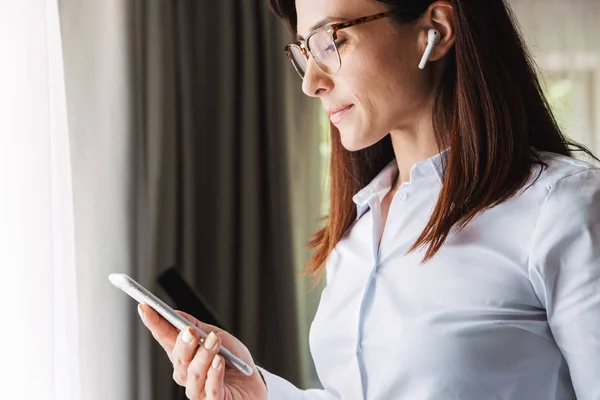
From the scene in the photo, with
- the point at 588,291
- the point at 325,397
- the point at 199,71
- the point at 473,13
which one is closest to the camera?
the point at 588,291

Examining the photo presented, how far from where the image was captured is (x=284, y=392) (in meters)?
1.21

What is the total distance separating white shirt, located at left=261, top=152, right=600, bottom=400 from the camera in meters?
0.89

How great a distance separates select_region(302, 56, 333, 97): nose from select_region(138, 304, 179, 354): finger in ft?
1.30

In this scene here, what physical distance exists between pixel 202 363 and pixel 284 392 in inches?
10.9

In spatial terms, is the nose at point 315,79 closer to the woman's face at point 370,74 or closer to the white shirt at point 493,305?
the woman's face at point 370,74

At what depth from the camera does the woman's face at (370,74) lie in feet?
3.48

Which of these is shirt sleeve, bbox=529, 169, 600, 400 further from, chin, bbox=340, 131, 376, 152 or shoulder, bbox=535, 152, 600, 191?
chin, bbox=340, 131, 376, 152

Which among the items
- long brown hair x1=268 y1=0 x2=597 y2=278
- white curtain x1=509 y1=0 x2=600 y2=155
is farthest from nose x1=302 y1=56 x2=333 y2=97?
white curtain x1=509 y1=0 x2=600 y2=155

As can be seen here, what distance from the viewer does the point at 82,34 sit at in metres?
1.78

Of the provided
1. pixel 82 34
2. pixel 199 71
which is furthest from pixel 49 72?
pixel 199 71

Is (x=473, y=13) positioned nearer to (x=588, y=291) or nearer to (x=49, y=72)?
(x=588, y=291)

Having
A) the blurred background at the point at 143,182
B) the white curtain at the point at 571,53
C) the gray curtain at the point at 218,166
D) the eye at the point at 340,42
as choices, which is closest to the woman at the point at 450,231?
the eye at the point at 340,42

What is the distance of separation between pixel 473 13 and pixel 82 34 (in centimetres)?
109

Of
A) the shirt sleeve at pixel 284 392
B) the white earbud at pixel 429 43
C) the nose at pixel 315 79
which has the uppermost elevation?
the white earbud at pixel 429 43
